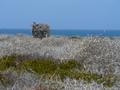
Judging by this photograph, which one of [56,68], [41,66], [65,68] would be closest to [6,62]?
[41,66]

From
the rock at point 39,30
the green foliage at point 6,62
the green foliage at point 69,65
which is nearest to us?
the green foliage at point 6,62

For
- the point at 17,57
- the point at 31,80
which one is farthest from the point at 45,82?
the point at 17,57

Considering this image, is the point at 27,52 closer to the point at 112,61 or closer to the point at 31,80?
the point at 112,61

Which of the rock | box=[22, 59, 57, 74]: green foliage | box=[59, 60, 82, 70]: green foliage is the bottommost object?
the rock

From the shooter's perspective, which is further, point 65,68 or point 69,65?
point 69,65

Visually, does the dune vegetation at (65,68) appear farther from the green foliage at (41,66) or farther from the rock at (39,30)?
the rock at (39,30)

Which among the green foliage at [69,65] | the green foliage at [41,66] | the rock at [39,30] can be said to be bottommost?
the rock at [39,30]

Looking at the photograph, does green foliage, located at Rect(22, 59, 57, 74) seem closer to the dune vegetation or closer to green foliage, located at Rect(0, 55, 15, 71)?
the dune vegetation

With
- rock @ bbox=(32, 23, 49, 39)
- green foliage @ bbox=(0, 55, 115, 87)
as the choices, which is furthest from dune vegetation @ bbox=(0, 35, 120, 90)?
rock @ bbox=(32, 23, 49, 39)

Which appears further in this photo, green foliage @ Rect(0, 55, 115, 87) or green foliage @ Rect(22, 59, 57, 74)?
green foliage @ Rect(22, 59, 57, 74)

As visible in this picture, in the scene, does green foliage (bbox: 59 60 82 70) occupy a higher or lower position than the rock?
higher

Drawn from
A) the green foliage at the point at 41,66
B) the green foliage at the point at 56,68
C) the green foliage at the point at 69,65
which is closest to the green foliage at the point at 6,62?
the green foliage at the point at 56,68

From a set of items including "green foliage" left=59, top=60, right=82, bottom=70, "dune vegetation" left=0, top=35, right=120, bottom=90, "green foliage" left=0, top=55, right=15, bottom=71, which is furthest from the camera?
"green foliage" left=59, top=60, right=82, bottom=70

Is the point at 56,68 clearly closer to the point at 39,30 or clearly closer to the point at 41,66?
the point at 41,66
